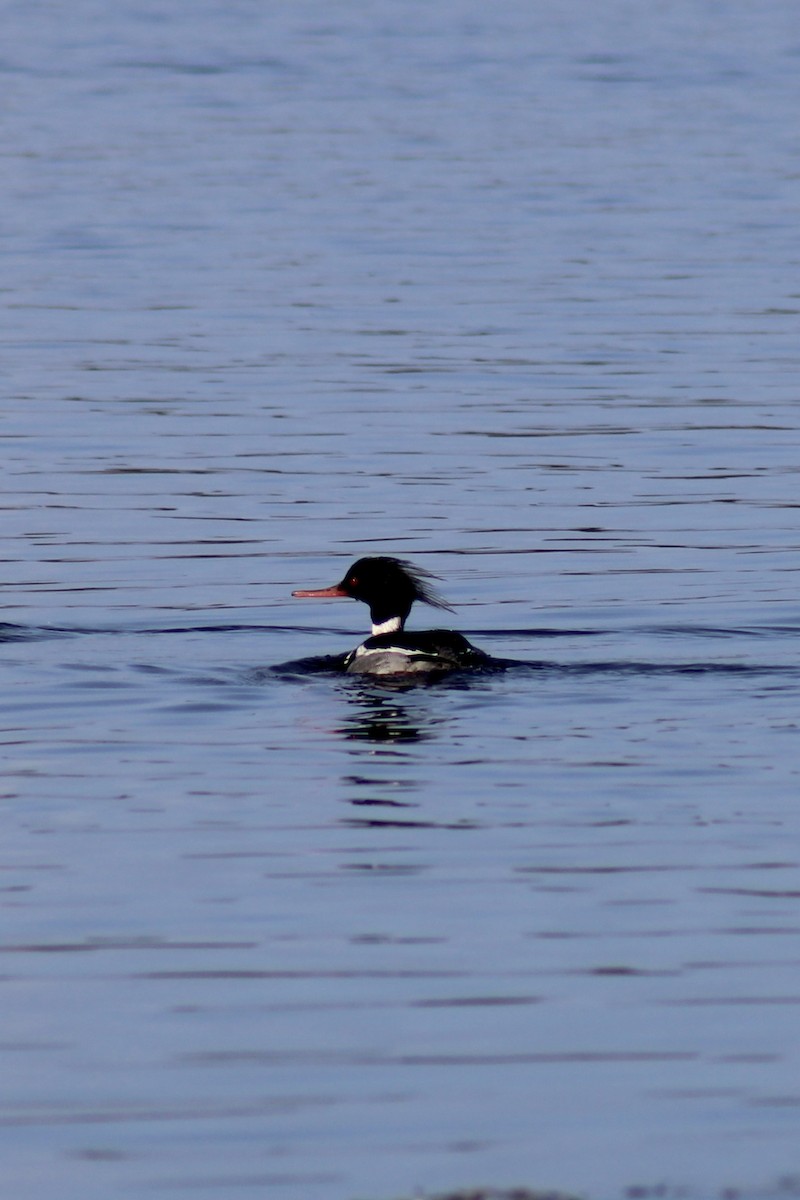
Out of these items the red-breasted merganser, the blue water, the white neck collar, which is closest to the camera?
the blue water

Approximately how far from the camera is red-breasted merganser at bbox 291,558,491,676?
11695 mm

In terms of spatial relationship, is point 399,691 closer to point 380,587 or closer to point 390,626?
point 390,626

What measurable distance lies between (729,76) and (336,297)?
23766 mm

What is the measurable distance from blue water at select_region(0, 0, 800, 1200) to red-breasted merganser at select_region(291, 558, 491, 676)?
255mm

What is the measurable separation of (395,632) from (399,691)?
2.64ft

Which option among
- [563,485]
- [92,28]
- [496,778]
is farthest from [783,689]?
[92,28]

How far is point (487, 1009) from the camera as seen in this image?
21.4 ft

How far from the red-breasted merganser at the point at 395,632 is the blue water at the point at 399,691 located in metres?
0.26

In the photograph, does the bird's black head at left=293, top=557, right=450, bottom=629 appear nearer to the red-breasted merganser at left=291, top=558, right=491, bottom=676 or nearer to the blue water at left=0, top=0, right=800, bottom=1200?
the red-breasted merganser at left=291, top=558, right=491, bottom=676

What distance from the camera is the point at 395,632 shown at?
40.3ft

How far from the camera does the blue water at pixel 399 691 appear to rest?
5.92 metres

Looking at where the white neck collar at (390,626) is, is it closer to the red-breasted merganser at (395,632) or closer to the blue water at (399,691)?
the red-breasted merganser at (395,632)

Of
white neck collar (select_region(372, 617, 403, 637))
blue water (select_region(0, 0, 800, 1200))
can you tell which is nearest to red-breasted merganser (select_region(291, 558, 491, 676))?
white neck collar (select_region(372, 617, 403, 637))

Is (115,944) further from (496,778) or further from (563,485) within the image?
(563,485)
